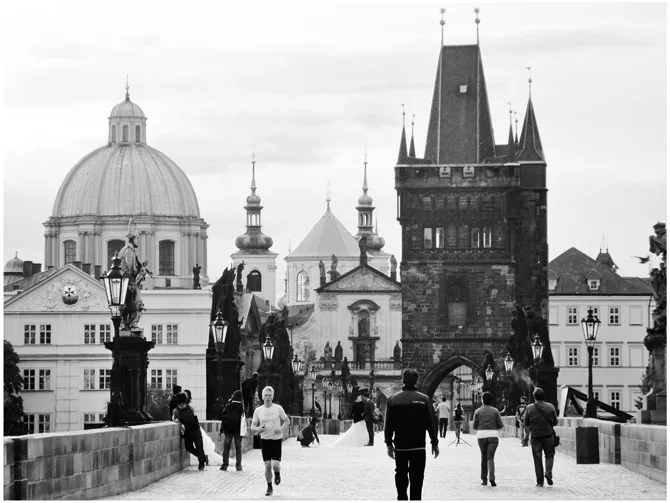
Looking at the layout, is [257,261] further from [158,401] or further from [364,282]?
[158,401]

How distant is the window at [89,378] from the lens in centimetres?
10388

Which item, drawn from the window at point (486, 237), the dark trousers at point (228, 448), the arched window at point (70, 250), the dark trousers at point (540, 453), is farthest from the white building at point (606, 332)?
the dark trousers at point (540, 453)

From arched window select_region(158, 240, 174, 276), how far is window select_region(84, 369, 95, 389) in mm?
28165

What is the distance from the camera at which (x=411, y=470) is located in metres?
19.9

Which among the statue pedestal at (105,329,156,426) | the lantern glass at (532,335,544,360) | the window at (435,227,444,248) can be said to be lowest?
the statue pedestal at (105,329,156,426)

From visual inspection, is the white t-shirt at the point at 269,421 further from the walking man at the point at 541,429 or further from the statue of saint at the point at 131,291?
the statue of saint at the point at 131,291

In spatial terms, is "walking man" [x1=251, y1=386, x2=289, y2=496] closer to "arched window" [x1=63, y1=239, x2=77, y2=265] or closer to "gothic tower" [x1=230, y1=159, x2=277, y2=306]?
"arched window" [x1=63, y1=239, x2=77, y2=265]

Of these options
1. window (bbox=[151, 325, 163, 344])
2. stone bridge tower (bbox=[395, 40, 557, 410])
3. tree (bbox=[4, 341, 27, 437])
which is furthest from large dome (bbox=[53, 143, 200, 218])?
tree (bbox=[4, 341, 27, 437])

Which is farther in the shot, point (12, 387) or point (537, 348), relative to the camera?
point (12, 387)

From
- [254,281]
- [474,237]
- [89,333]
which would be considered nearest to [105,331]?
[89,333]

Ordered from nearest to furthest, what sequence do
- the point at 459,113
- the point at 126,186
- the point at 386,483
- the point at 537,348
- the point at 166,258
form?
the point at 386,483 → the point at 537,348 → the point at 459,113 → the point at 126,186 → the point at 166,258

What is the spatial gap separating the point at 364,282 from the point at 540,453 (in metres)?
114

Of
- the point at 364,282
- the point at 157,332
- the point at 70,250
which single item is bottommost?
the point at 157,332

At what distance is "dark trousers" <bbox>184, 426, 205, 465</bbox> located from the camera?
29.7m
